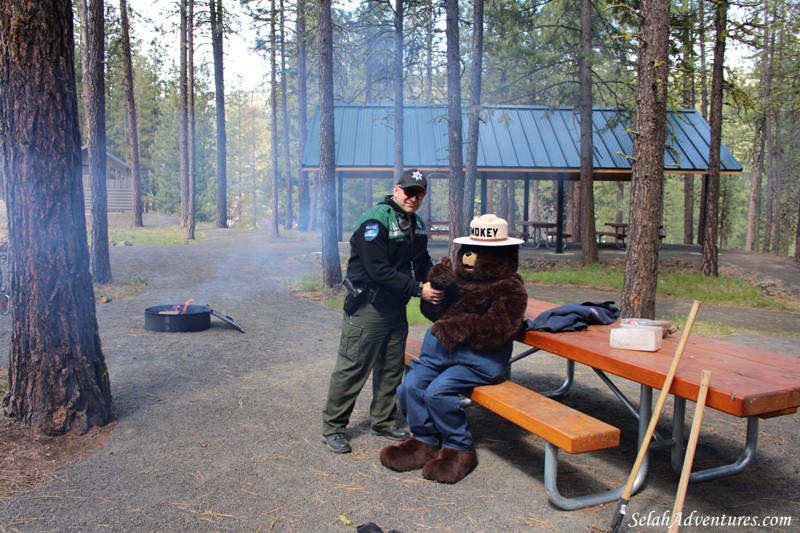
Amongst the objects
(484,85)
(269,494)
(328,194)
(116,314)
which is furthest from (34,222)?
(484,85)

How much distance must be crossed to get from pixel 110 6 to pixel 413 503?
21.8m

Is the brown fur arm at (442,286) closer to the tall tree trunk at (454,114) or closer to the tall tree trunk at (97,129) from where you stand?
the tall tree trunk at (454,114)

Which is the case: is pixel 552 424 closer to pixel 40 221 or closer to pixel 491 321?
pixel 491 321

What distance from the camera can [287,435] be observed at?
4836 mm

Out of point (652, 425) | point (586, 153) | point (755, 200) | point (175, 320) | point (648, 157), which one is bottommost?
point (175, 320)

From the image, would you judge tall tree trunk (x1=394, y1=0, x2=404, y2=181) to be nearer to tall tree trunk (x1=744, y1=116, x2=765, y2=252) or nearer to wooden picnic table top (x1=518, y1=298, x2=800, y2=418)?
wooden picnic table top (x1=518, y1=298, x2=800, y2=418)

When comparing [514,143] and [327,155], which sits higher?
[514,143]

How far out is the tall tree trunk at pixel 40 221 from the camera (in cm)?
450

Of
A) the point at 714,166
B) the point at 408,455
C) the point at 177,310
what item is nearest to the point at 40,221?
the point at 408,455

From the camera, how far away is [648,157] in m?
7.37

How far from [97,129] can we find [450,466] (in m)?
11.5

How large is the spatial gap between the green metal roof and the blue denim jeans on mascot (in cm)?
1516

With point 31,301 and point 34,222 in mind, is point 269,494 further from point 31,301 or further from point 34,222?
point 34,222

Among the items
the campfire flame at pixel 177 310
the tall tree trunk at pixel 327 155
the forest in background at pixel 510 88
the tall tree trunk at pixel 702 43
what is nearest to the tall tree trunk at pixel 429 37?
the forest in background at pixel 510 88
